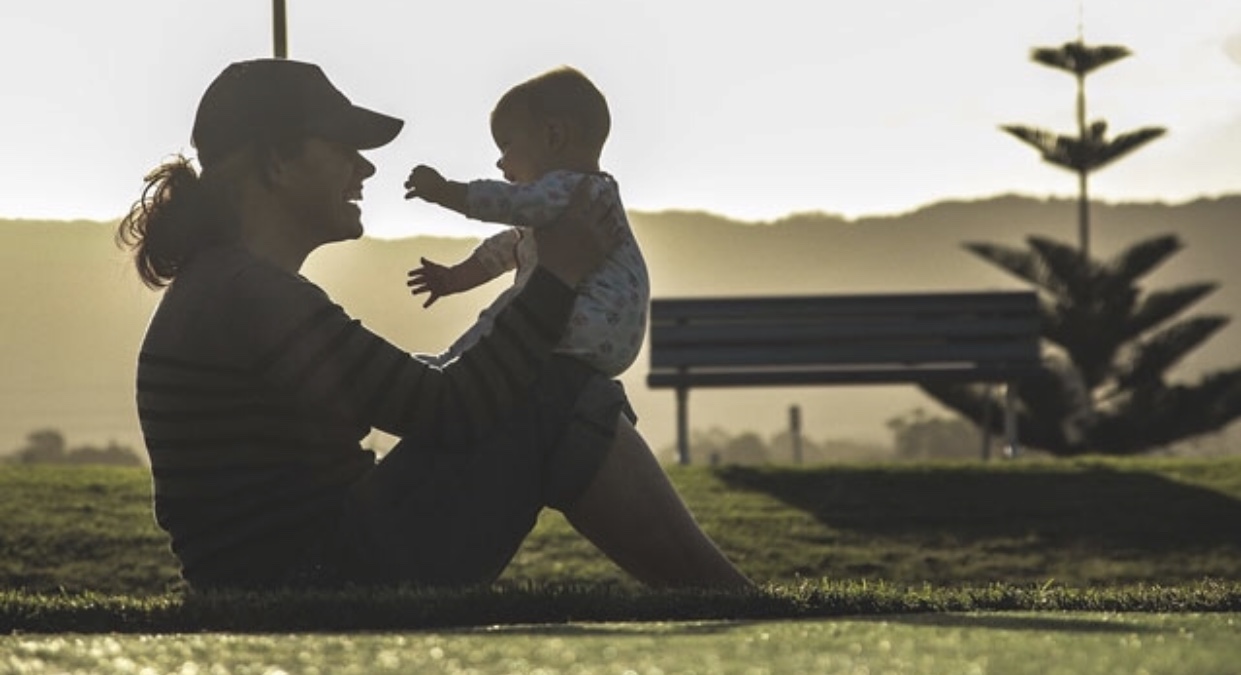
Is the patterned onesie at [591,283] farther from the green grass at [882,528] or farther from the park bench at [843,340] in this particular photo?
the park bench at [843,340]

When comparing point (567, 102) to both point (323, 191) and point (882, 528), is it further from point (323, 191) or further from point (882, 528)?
point (882, 528)

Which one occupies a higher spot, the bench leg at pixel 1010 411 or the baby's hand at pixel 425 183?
the baby's hand at pixel 425 183

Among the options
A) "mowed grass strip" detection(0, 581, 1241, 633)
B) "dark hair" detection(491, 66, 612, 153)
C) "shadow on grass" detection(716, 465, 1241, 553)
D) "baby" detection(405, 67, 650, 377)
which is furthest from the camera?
"shadow on grass" detection(716, 465, 1241, 553)

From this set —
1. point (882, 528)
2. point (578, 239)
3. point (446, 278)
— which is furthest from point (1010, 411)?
point (578, 239)

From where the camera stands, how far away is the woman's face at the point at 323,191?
14.4ft

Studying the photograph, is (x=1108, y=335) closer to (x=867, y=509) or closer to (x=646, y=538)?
(x=867, y=509)

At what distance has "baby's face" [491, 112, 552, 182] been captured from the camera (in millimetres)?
4898

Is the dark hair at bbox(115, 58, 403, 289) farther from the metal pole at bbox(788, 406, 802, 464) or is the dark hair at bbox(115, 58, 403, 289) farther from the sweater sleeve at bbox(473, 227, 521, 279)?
the metal pole at bbox(788, 406, 802, 464)

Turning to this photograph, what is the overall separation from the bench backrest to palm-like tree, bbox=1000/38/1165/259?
15.4 metres

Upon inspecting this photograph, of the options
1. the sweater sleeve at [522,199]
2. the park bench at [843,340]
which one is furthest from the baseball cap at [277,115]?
the park bench at [843,340]

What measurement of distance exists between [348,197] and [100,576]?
5.47 m

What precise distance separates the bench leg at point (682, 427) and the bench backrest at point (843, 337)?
4.5 inches

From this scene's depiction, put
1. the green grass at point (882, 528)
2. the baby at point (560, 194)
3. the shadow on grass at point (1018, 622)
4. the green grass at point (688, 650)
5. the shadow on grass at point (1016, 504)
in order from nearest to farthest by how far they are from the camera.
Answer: the green grass at point (688, 650), the shadow on grass at point (1018, 622), the baby at point (560, 194), the green grass at point (882, 528), the shadow on grass at point (1016, 504)

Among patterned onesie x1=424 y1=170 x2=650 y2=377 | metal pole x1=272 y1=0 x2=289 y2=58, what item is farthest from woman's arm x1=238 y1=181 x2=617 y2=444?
metal pole x1=272 y1=0 x2=289 y2=58
